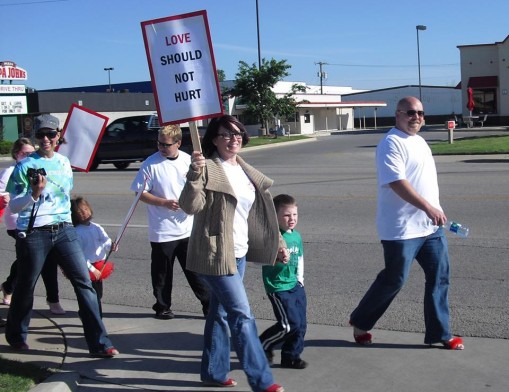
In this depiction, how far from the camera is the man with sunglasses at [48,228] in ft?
17.3

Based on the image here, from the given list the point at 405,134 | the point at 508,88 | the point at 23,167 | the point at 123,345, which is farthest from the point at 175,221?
the point at 508,88

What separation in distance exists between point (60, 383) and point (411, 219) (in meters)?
2.60

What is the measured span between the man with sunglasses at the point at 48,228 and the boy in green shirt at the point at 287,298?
4.23 ft

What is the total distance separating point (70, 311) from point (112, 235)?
167 inches

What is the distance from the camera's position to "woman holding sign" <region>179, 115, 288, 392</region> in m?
4.56

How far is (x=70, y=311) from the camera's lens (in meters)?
7.19

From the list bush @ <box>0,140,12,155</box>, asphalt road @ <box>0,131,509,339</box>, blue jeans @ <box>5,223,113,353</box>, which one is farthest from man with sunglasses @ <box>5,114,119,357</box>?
bush @ <box>0,140,12,155</box>

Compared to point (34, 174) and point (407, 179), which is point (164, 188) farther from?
point (407, 179)

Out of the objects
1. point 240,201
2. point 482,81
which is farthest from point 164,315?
point 482,81

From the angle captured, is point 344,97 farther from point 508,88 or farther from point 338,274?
point 338,274

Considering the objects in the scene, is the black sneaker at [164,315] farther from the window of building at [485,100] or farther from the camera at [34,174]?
the window of building at [485,100]

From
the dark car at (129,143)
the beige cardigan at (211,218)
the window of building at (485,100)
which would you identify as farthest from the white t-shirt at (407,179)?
the window of building at (485,100)

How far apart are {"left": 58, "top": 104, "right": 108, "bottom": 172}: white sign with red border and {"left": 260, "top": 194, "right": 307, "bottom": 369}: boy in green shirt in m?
1.64

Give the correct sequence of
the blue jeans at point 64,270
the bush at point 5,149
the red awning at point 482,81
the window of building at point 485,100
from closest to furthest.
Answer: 1. the blue jeans at point 64,270
2. the bush at point 5,149
3. the red awning at point 482,81
4. the window of building at point 485,100
